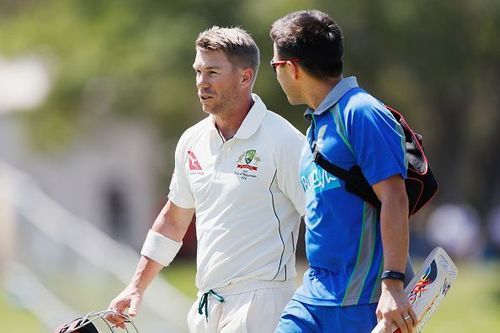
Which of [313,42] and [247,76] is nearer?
[313,42]

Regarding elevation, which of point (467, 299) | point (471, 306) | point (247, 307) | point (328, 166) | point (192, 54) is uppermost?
point (328, 166)

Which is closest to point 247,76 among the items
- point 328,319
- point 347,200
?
point 347,200

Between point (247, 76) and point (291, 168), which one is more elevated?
point (247, 76)

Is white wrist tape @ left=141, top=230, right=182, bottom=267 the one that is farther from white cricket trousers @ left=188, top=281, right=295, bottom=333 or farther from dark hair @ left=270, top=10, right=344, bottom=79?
dark hair @ left=270, top=10, right=344, bottom=79

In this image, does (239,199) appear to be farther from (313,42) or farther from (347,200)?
(313,42)

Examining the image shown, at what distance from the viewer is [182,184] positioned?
21.9 feet

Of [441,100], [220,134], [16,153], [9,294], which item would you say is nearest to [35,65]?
[16,153]

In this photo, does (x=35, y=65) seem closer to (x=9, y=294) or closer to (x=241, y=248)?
(x=9, y=294)

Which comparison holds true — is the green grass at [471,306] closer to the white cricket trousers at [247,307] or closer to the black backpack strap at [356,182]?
the white cricket trousers at [247,307]

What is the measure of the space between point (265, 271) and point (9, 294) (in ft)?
44.7

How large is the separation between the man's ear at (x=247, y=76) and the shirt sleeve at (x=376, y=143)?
1164 millimetres

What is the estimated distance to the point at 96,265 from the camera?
18672mm

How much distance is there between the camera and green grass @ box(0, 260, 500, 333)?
17625mm

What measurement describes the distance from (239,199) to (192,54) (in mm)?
23294
